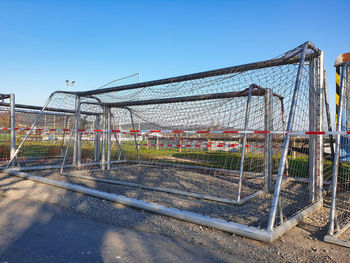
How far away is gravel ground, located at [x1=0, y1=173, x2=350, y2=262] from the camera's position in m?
2.70

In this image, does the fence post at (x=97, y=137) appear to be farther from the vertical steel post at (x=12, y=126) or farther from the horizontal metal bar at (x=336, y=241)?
the horizontal metal bar at (x=336, y=241)

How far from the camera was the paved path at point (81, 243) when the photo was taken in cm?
261

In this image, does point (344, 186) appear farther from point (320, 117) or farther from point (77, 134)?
point (77, 134)

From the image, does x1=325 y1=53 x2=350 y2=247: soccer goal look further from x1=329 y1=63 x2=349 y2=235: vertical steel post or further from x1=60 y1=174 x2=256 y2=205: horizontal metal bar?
x1=60 y1=174 x2=256 y2=205: horizontal metal bar

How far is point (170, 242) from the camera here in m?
3.00

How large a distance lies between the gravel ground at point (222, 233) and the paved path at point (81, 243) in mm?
177

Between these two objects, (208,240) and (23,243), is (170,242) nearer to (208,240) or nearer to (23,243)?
(208,240)

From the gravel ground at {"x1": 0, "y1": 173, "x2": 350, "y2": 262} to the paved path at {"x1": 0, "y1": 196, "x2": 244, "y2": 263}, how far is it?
7.0 inches

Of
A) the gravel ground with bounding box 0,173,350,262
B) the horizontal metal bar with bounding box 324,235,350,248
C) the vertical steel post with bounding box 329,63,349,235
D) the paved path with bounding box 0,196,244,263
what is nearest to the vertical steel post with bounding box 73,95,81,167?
Answer: the gravel ground with bounding box 0,173,350,262

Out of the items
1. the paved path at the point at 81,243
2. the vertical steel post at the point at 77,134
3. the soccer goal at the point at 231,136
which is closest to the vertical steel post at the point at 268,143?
the soccer goal at the point at 231,136

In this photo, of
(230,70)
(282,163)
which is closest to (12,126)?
Result: (230,70)

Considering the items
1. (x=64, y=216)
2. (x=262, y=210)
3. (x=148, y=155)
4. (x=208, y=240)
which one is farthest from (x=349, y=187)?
(x=148, y=155)

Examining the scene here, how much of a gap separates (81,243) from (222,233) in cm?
172

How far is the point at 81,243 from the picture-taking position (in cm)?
295
